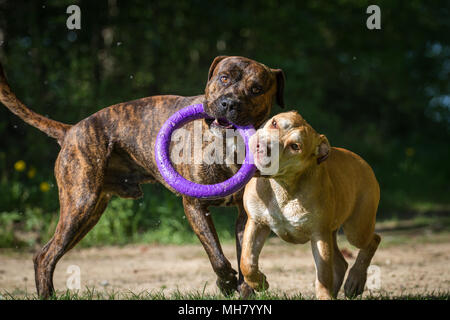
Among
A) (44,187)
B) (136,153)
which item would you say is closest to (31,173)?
(44,187)

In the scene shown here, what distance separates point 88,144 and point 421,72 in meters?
12.7

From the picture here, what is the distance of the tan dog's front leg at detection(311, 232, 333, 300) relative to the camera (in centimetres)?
375

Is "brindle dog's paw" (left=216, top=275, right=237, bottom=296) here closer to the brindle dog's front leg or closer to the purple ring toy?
the brindle dog's front leg

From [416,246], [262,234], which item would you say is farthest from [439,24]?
[262,234]

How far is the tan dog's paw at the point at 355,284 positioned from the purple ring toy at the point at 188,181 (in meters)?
1.32

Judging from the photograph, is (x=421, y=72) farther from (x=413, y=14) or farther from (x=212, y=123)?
(x=212, y=123)

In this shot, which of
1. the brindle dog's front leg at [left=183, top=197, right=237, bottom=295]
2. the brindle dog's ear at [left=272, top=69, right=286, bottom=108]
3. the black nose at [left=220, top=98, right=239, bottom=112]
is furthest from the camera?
the brindle dog's ear at [left=272, top=69, right=286, bottom=108]

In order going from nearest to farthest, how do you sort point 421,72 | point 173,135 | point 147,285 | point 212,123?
point 212,123 → point 173,135 → point 147,285 → point 421,72

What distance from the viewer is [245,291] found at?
458 centimetres

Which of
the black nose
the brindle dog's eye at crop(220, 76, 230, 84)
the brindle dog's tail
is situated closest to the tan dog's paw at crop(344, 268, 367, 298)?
the black nose

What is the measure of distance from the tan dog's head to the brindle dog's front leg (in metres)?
1.08

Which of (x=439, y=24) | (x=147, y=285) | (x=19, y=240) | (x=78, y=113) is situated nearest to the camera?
(x=147, y=285)

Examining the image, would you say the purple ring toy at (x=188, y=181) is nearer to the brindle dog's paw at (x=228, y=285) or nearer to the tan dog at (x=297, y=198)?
the tan dog at (x=297, y=198)

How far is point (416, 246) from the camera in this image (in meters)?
7.97
